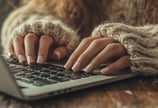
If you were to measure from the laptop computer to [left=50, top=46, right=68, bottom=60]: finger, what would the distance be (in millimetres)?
56

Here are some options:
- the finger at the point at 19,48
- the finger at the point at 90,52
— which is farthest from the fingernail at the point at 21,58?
the finger at the point at 90,52

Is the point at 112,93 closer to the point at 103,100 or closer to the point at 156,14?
the point at 103,100

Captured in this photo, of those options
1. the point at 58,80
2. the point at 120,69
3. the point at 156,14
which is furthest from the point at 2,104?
the point at 156,14

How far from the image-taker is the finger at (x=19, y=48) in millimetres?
676

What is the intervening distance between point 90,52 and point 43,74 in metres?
0.11

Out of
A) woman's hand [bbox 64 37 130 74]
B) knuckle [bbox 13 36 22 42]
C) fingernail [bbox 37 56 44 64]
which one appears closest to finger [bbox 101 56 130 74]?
woman's hand [bbox 64 37 130 74]

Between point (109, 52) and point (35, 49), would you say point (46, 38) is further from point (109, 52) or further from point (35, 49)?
point (109, 52)

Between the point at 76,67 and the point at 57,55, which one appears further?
the point at 57,55

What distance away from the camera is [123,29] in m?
0.65

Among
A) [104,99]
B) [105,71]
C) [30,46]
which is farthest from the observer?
[30,46]

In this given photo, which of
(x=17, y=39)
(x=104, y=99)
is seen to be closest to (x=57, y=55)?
(x=17, y=39)

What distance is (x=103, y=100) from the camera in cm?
47

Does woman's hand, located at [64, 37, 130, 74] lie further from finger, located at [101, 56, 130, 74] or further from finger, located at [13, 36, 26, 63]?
finger, located at [13, 36, 26, 63]

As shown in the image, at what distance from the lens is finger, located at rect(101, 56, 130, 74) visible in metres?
0.58
